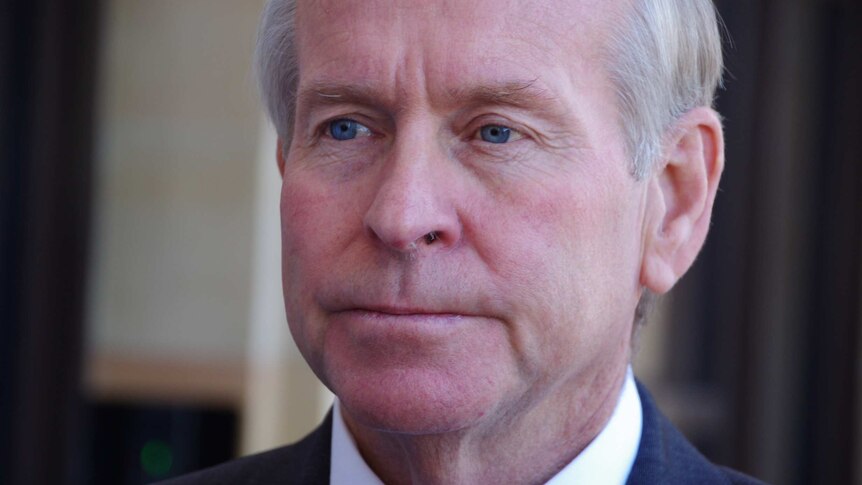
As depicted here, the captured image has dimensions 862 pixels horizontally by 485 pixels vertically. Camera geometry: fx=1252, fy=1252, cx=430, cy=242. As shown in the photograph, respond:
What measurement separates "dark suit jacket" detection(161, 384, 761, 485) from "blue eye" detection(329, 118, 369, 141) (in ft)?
1.76

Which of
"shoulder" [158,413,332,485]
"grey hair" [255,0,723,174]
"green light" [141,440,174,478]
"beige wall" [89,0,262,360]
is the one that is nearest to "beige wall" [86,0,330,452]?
"beige wall" [89,0,262,360]

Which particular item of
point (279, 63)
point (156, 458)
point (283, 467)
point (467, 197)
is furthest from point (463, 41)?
point (156, 458)

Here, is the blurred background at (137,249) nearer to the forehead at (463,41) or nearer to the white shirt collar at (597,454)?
the white shirt collar at (597,454)

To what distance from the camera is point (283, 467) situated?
226 cm

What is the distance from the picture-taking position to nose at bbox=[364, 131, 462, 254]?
175 cm

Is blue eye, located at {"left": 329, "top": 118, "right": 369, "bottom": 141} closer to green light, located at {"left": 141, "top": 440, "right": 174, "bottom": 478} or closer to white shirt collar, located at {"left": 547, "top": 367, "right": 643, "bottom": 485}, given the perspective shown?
white shirt collar, located at {"left": 547, "top": 367, "right": 643, "bottom": 485}

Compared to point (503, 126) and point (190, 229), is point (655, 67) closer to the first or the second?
point (503, 126)

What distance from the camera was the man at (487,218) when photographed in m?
1.81

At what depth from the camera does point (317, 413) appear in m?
4.46

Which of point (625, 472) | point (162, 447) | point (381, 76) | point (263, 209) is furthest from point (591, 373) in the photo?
point (162, 447)

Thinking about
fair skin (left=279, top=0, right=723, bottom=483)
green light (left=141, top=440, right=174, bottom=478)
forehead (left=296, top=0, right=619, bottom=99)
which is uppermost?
forehead (left=296, top=0, right=619, bottom=99)

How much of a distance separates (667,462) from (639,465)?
0.18 feet

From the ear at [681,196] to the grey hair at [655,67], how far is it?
0.04 m

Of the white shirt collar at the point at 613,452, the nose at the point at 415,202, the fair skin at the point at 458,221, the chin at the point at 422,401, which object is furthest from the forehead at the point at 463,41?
the white shirt collar at the point at 613,452
